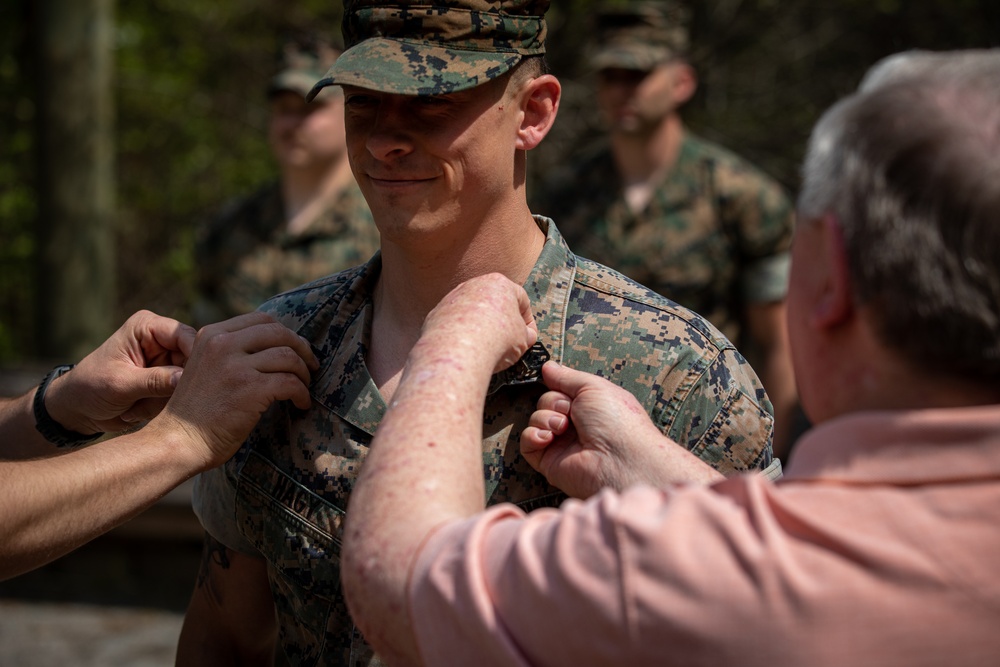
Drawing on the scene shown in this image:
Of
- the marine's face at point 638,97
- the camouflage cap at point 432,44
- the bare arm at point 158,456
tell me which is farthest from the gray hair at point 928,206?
the marine's face at point 638,97

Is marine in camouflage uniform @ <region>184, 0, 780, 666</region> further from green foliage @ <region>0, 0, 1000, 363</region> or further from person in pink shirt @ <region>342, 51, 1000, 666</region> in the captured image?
green foliage @ <region>0, 0, 1000, 363</region>

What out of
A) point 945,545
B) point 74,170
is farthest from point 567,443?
point 74,170

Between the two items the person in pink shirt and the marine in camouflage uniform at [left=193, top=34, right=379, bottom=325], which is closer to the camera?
the person in pink shirt

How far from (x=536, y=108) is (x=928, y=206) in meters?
1.22

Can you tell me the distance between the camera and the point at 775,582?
53.4 inches

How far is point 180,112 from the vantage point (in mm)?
10797

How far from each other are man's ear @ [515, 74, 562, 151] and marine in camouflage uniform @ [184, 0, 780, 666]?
2cm

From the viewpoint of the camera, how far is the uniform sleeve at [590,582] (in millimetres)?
1379

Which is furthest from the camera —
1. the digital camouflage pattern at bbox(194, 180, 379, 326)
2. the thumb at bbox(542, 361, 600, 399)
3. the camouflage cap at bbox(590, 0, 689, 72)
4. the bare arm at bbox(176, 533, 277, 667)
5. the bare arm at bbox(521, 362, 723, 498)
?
the camouflage cap at bbox(590, 0, 689, 72)

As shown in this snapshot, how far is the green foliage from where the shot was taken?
10.0 meters

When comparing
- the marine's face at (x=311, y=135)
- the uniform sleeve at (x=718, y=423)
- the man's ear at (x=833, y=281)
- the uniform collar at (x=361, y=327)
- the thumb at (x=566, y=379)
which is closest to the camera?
the man's ear at (x=833, y=281)

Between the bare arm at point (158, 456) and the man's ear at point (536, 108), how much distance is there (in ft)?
2.21

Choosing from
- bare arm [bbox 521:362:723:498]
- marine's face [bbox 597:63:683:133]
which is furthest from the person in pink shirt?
marine's face [bbox 597:63:683:133]

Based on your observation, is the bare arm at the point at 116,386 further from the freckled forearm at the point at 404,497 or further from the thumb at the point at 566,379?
the freckled forearm at the point at 404,497
